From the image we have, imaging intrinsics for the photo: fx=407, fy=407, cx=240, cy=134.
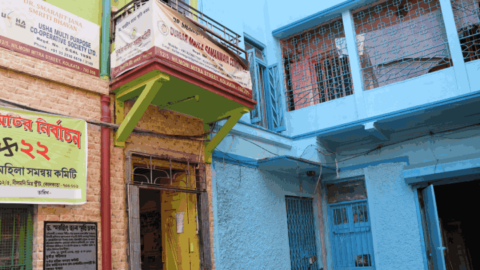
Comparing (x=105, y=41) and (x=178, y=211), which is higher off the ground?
(x=105, y=41)

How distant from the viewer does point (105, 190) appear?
550cm

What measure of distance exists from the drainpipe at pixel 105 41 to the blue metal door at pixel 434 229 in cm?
673

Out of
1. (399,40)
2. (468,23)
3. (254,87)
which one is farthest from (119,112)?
(468,23)

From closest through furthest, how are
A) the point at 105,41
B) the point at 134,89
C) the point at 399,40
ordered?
the point at 134,89, the point at 105,41, the point at 399,40

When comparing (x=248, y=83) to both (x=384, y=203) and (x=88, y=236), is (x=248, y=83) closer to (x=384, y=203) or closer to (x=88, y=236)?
(x=88, y=236)

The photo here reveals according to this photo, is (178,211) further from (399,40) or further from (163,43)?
(399,40)

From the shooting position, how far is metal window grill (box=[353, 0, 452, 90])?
882cm

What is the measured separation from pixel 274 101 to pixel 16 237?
656 centimetres

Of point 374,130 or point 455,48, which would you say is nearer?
point 455,48

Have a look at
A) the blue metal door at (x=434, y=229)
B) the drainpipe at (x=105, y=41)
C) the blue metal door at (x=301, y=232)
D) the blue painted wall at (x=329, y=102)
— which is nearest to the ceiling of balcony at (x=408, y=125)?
the blue painted wall at (x=329, y=102)

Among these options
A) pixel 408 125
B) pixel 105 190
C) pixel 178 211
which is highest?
pixel 408 125

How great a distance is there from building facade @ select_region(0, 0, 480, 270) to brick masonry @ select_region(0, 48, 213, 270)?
0.7 inches

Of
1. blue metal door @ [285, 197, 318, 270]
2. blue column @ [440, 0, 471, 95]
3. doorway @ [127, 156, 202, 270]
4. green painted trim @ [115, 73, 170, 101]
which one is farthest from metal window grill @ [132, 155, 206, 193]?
blue column @ [440, 0, 471, 95]

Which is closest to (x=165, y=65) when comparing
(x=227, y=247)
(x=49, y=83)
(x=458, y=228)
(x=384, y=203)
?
(x=49, y=83)
